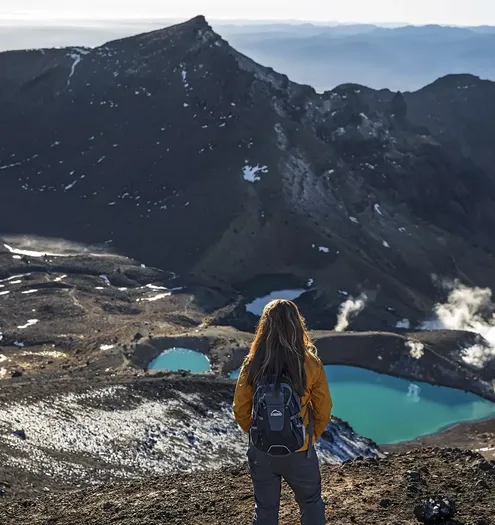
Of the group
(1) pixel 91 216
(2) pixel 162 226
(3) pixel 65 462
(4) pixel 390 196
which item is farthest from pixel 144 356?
(4) pixel 390 196

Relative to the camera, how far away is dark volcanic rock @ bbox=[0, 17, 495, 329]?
388ft

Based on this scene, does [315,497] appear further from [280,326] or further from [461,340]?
[461,340]

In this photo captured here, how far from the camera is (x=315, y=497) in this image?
1060 centimetres

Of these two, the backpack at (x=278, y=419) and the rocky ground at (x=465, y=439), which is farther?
the rocky ground at (x=465, y=439)

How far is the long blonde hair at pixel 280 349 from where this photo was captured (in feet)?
33.0

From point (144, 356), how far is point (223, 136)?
80.8m

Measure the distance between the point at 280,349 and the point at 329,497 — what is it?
734 centimetres

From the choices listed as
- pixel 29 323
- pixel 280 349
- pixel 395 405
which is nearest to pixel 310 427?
pixel 280 349

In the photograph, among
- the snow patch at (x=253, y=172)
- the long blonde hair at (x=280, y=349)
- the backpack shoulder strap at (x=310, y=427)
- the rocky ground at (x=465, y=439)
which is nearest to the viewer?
the long blonde hair at (x=280, y=349)

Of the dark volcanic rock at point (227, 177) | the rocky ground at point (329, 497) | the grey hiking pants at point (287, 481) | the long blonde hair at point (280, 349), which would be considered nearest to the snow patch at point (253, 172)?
the dark volcanic rock at point (227, 177)

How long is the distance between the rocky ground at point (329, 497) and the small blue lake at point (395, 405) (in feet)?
148

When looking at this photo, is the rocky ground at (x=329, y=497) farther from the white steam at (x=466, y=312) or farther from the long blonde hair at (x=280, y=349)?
the white steam at (x=466, y=312)

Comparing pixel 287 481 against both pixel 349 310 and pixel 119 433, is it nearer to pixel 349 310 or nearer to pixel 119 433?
pixel 119 433

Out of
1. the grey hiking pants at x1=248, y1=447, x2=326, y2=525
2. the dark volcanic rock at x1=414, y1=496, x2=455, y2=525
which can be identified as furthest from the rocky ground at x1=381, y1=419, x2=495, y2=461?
the grey hiking pants at x1=248, y1=447, x2=326, y2=525
